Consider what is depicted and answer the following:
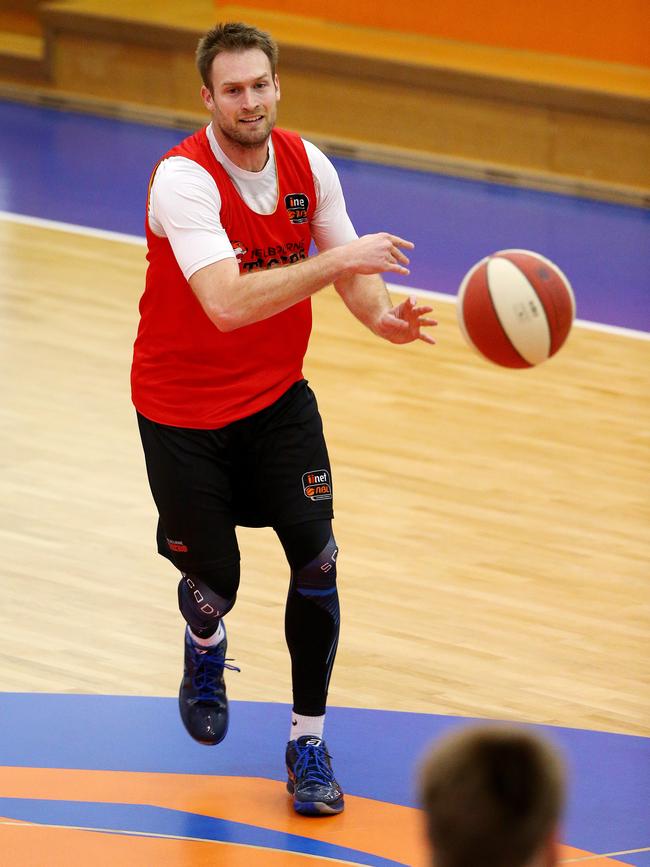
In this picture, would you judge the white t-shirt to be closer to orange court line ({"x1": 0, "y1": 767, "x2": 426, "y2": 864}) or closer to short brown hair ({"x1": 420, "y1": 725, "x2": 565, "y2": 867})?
orange court line ({"x1": 0, "y1": 767, "x2": 426, "y2": 864})

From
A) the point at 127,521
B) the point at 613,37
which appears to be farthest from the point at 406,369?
the point at 613,37

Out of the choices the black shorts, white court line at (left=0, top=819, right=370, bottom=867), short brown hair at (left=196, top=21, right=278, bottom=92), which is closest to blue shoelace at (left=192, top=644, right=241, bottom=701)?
the black shorts

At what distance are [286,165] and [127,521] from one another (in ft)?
7.50

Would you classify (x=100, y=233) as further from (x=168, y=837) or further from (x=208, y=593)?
(x=168, y=837)

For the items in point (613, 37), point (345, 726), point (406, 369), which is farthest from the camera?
point (613, 37)

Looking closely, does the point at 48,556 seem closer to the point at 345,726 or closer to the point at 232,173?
the point at 345,726

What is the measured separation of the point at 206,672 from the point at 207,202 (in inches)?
49.8

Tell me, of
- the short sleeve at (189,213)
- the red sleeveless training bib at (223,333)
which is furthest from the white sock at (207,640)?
the short sleeve at (189,213)

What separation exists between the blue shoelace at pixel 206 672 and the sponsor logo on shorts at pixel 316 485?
566 mm

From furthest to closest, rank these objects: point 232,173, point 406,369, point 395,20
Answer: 1. point 395,20
2. point 406,369
3. point 232,173

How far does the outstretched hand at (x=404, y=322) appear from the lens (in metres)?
A: 3.96

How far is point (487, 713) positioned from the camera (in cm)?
463

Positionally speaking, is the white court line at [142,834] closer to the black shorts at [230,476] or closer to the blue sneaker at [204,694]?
the blue sneaker at [204,694]

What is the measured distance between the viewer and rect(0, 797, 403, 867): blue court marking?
385 centimetres
